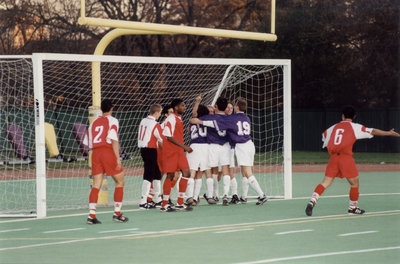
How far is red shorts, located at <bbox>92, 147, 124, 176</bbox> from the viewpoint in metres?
11.5

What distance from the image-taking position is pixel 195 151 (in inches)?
556

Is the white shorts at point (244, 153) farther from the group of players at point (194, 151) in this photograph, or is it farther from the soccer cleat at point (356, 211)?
the soccer cleat at point (356, 211)

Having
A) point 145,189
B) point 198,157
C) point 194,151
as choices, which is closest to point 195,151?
point 194,151

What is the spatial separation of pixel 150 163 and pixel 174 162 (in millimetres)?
716

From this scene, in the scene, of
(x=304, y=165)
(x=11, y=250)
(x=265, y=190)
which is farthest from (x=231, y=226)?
(x=304, y=165)

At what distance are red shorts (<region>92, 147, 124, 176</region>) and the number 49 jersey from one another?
11.3 ft

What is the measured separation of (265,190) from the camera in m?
17.5

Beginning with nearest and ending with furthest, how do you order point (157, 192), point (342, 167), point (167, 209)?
point (342, 167) < point (167, 209) < point (157, 192)

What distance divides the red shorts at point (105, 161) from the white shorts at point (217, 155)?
3.02 metres

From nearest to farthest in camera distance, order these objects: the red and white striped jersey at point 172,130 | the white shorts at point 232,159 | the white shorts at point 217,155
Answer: the red and white striped jersey at point 172,130, the white shorts at point 217,155, the white shorts at point 232,159

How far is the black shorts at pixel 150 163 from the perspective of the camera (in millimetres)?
13633

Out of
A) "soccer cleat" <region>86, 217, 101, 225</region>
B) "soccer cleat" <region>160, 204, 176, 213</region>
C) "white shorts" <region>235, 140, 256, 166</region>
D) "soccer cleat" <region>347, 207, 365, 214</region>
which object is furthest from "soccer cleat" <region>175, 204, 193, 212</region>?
"soccer cleat" <region>347, 207, 365, 214</region>

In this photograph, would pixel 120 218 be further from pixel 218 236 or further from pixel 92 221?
pixel 218 236

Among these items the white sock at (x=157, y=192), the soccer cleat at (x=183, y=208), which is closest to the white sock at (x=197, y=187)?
the white sock at (x=157, y=192)
